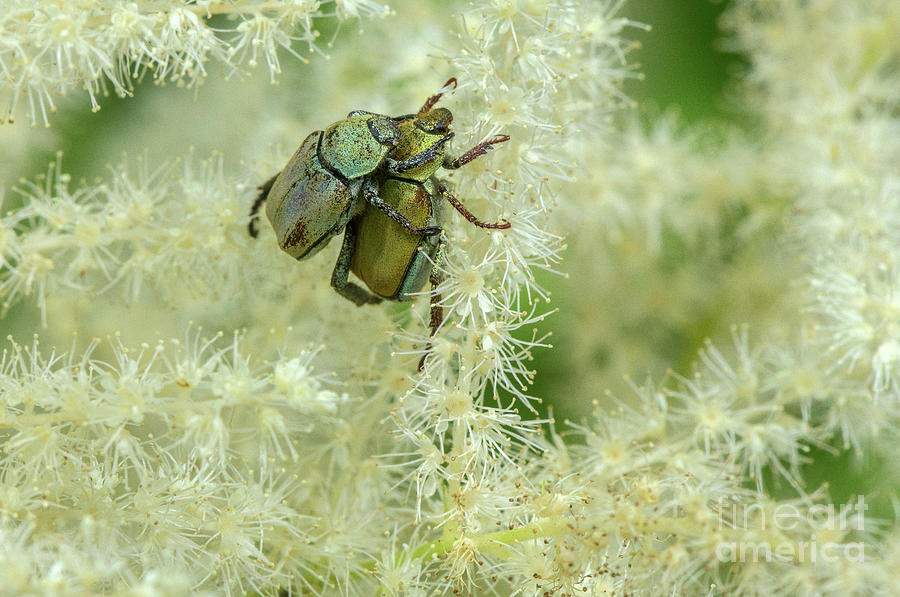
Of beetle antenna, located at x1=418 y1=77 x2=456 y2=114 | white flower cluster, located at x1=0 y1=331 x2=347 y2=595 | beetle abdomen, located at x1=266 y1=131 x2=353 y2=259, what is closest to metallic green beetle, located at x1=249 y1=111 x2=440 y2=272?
beetle abdomen, located at x1=266 y1=131 x2=353 y2=259

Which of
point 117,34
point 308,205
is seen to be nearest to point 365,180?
point 308,205

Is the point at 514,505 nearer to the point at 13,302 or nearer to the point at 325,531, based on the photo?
the point at 325,531

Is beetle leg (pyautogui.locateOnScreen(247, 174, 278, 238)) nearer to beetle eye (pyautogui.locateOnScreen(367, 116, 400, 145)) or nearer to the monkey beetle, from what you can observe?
the monkey beetle

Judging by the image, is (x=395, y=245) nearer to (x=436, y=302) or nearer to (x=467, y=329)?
(x=436, y=302)

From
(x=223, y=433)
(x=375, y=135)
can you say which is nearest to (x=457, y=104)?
(x=375, y=135)

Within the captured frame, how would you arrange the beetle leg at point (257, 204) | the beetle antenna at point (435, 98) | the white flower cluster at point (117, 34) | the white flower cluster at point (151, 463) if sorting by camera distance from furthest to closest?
the beetle leg at point (257, 204) < the beetle antenna at point (435, 98) < the white flower cluster at point (117, 34) < the white flower cluster at point (151, 463)

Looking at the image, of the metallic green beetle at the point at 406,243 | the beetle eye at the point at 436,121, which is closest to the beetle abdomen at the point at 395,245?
the metallic green beetle at the point at 406,243

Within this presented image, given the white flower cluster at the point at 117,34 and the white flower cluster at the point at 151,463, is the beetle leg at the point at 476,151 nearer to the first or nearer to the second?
the white flower cluster at the point at 117,34
